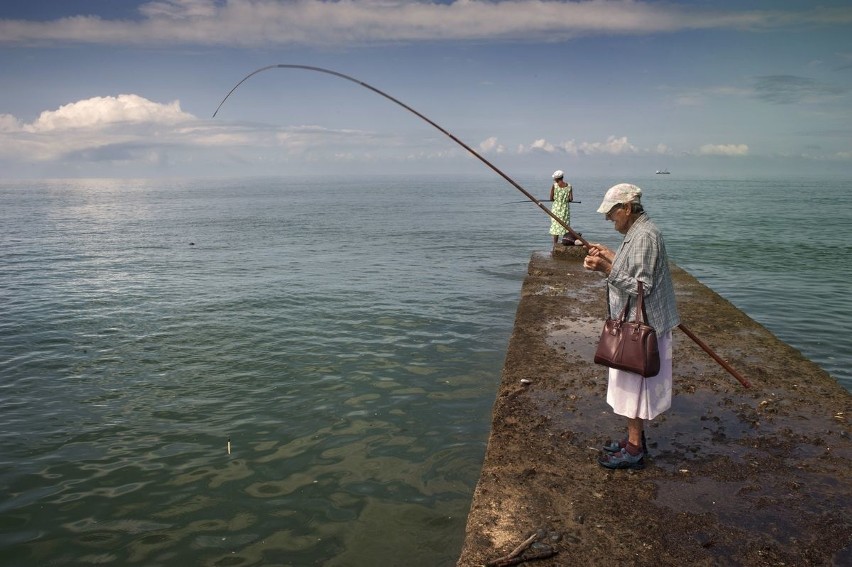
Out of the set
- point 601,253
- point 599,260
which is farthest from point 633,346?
point 601,253

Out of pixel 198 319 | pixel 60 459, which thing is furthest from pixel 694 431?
pixel 198 319

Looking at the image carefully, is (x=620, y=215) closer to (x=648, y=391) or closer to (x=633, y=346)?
(x=633, y=346)

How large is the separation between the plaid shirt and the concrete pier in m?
1.06

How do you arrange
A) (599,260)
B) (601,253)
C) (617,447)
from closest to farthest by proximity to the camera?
(617,447), (599,260), (601,253)

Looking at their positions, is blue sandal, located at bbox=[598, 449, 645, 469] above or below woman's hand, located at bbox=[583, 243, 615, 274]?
below

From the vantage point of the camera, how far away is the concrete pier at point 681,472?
326 centimetres

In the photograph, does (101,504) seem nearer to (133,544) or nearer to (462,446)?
(133,544)

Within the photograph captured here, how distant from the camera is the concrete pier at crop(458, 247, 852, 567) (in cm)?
326

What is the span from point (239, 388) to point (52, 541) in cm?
302

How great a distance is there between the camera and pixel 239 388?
7.45 meters

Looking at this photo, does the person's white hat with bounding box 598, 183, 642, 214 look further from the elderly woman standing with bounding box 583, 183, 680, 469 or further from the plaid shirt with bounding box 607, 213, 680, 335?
the plaid shirt with bounding box 607, 213, 680, 335

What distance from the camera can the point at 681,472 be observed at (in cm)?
404

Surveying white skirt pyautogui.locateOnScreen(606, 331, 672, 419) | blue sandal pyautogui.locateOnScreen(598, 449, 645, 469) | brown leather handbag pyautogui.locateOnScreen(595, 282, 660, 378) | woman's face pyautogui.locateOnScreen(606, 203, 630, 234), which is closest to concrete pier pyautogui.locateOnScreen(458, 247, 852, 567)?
blue sandal pyautogui.locateOnScreen(598, 449, 645, 469)

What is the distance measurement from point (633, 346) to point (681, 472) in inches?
38.3
